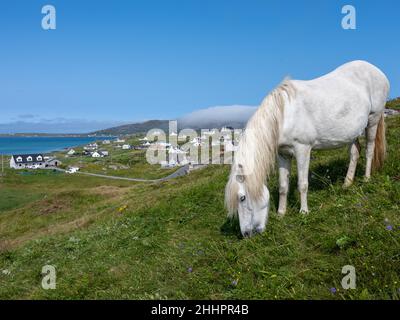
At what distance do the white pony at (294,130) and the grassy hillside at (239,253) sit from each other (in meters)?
0.55

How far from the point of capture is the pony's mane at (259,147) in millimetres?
6223

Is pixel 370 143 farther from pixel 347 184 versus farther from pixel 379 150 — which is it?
pixel 347 184

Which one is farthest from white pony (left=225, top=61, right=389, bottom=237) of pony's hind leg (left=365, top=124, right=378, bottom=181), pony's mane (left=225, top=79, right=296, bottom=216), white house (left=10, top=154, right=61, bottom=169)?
white house (left=10, top=154, right=61, bottom=169)

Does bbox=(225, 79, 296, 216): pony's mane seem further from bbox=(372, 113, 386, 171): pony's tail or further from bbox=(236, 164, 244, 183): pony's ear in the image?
bbox=(372, 113, 386, 171): pony's tail

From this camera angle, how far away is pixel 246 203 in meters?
6.23

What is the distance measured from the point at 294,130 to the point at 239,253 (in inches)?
98.8

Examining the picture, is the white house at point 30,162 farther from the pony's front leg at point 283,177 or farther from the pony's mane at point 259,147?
the pony's mane at point 259,147

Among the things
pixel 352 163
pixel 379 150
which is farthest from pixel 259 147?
pixel 379 150

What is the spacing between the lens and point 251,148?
643 cm

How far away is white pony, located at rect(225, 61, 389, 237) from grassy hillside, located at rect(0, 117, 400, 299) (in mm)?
550

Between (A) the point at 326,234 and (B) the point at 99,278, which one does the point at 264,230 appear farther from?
(B) the point at 99,278
